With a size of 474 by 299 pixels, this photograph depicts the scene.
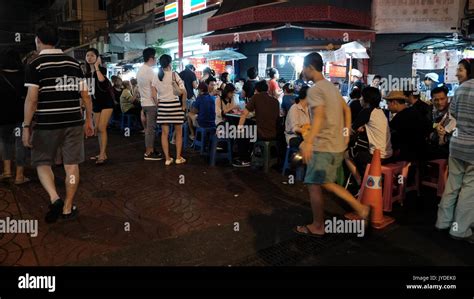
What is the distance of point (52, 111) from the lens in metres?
4.18

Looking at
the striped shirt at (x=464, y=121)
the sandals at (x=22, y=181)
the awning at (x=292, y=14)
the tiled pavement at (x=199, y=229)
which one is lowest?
the tiled pavement at (x=199, y=229)

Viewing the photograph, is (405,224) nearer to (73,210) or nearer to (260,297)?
(260,297)

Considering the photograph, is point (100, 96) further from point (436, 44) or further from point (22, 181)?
point (436, 44)

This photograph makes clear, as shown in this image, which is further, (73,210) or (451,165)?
(73,210)

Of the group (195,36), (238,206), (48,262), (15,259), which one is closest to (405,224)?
(238,206)

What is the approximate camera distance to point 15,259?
3.55m

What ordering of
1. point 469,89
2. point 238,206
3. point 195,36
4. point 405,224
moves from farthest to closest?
point 195,36 → point 238,206 → point 405,224 → point 469,89

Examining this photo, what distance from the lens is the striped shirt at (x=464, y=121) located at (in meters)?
3.92

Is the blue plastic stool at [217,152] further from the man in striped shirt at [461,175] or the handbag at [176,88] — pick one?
the man in striped shirt at [461,175]

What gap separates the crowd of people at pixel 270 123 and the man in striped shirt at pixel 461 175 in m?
0.01

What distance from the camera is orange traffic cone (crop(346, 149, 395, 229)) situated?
4.43 meters

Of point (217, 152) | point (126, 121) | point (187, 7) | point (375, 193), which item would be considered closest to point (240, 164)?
point (217, 152)

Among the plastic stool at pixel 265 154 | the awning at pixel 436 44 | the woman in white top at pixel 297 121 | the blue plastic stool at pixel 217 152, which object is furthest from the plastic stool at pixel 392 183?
the awning at pixel 436 44

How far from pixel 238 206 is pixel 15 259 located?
8.80 ft
